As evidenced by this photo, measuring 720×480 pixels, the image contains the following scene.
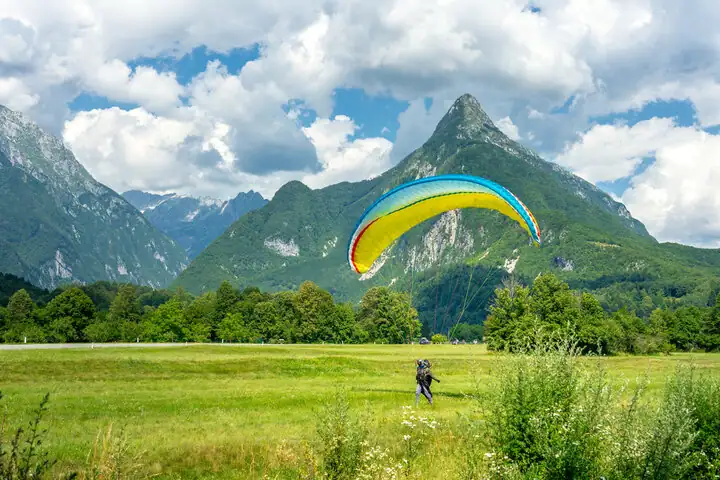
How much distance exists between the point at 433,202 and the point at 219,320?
10383 centimetres

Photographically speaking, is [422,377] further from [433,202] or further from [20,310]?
[20,310]

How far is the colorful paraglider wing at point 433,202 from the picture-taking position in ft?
76.4

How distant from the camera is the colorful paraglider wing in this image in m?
23.3

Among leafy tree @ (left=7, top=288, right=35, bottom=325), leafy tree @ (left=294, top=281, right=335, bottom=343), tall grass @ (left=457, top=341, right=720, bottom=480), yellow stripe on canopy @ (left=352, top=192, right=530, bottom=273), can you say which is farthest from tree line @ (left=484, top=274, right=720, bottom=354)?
leafy tree @ (left=7, top=288, right=35, bottom=325)

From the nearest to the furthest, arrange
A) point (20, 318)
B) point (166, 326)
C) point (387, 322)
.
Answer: point (166, 326), point (20, 318), point (387, 322)

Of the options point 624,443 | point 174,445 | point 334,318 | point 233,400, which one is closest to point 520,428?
point 624,443

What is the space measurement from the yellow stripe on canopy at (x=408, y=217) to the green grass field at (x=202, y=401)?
7.28 metres

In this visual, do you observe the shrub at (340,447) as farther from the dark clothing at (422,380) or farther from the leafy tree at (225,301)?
the leafy tree at (225,301)

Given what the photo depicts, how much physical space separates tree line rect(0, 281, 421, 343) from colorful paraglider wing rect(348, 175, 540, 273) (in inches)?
2545

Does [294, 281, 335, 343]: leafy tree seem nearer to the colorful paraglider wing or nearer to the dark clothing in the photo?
the dark clothing

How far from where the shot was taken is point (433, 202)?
78.8 ft

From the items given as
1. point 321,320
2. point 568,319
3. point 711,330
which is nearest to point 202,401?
point 568,319

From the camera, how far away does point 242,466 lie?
559 inches

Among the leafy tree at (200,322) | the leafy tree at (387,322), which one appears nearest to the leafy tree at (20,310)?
the leafy tree at (200,322)
